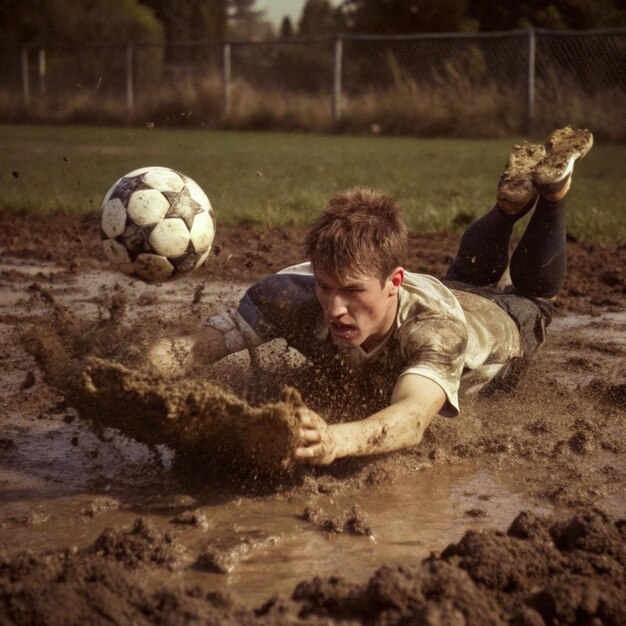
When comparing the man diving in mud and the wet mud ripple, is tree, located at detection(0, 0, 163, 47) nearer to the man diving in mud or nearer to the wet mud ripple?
the man diving in mud

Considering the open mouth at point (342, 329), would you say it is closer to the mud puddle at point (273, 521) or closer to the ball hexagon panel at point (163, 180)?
the mud puddle at point (273, 521)

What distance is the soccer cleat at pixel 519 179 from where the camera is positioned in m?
5.98

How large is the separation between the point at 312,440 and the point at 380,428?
15.2 inches

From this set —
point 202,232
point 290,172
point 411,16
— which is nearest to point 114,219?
point 202,232

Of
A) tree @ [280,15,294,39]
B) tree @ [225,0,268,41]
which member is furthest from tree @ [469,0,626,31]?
tree @ [225,0,268,41]

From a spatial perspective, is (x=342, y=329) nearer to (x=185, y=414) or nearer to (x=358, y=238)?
(x=358, y=238)

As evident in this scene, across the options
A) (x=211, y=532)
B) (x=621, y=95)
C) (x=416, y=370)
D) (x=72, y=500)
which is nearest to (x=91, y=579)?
(x=211, y=532)

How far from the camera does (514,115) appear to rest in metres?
21.5

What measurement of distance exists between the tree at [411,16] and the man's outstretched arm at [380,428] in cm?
2922

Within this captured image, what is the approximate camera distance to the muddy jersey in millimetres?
4418

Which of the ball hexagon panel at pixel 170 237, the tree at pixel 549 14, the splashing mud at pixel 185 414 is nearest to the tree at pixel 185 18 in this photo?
the tree at pixel 549 14

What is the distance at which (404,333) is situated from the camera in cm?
455

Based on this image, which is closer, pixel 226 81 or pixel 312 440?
pixel 312 440

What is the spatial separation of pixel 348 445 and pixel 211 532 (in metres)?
0.60
